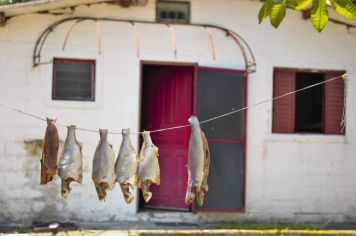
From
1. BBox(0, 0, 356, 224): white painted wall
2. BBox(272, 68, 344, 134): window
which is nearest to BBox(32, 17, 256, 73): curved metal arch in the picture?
BBox(0, 0, 356, 224): white painted wall

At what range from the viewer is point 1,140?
29.0 feet

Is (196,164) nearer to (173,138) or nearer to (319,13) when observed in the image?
(319,13)

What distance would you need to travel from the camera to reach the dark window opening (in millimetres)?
10148

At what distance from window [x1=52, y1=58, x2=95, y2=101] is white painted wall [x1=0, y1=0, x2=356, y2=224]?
0.10 m

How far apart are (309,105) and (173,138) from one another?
2.64m

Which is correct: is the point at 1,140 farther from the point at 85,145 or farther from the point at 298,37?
the point at 298,37

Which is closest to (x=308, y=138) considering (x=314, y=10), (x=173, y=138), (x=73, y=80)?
(x=173, y=138)

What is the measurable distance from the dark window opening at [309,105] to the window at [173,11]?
2158 millimetres

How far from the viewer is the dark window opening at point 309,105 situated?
10.1 meters

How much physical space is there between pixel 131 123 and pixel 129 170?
154 inches

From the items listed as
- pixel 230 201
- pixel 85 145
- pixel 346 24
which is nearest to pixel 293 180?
pixel 230 201

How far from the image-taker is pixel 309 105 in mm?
10586

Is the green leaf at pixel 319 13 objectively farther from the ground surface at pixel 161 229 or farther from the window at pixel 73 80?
the window at pixel 73 80

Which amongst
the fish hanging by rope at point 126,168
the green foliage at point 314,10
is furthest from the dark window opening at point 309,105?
the green foliage at point 314,10
